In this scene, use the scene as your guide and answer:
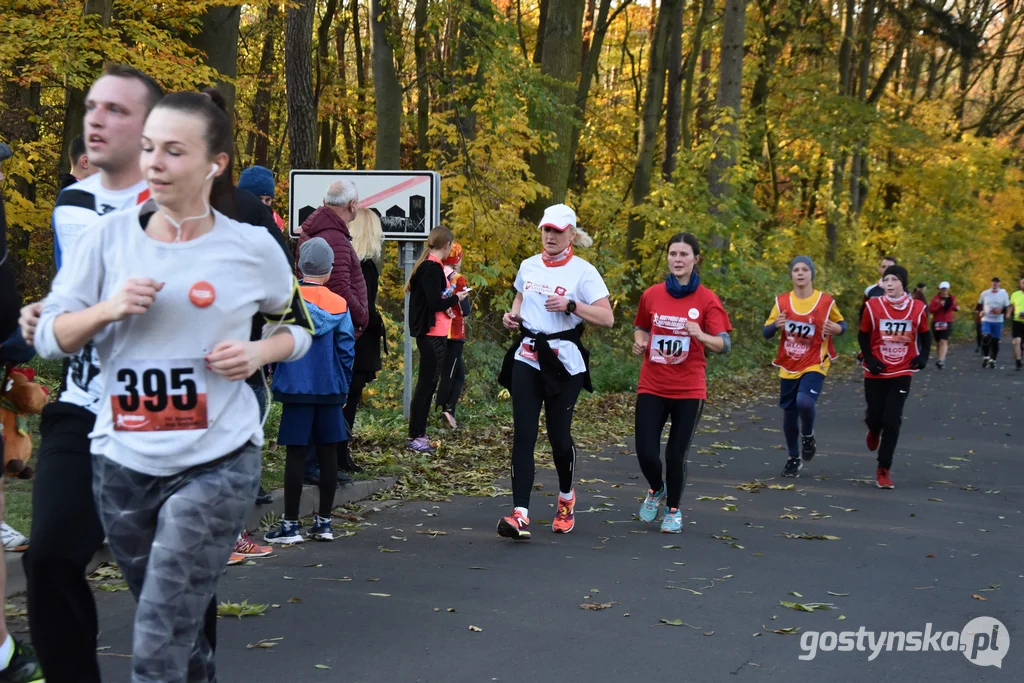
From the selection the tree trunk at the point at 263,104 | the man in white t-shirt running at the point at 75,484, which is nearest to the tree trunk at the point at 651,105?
the tree trunk at the point at 263,104

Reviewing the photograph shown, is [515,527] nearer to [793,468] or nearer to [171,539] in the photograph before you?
[793,468]

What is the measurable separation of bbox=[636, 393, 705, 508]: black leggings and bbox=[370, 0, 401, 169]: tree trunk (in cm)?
1256

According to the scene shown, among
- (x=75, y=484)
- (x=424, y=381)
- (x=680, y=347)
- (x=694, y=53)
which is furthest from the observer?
(x=694, y=53)

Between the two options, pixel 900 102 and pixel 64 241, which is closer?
pixel 64 241

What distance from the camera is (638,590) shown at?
6895 millimetres

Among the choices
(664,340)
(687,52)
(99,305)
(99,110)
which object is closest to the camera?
(99,305)

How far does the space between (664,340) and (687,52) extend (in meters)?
29.8

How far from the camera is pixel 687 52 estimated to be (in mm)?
37000

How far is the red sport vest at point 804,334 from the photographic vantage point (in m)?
11.8

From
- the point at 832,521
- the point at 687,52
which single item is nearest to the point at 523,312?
the point at 832,521

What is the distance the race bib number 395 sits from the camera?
342 centimetres

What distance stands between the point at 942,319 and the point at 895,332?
2394cm

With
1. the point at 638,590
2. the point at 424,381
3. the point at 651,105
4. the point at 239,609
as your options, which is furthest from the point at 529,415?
the point at 651,105

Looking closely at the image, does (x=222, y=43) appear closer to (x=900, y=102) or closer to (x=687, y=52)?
(x=687, y=52)
